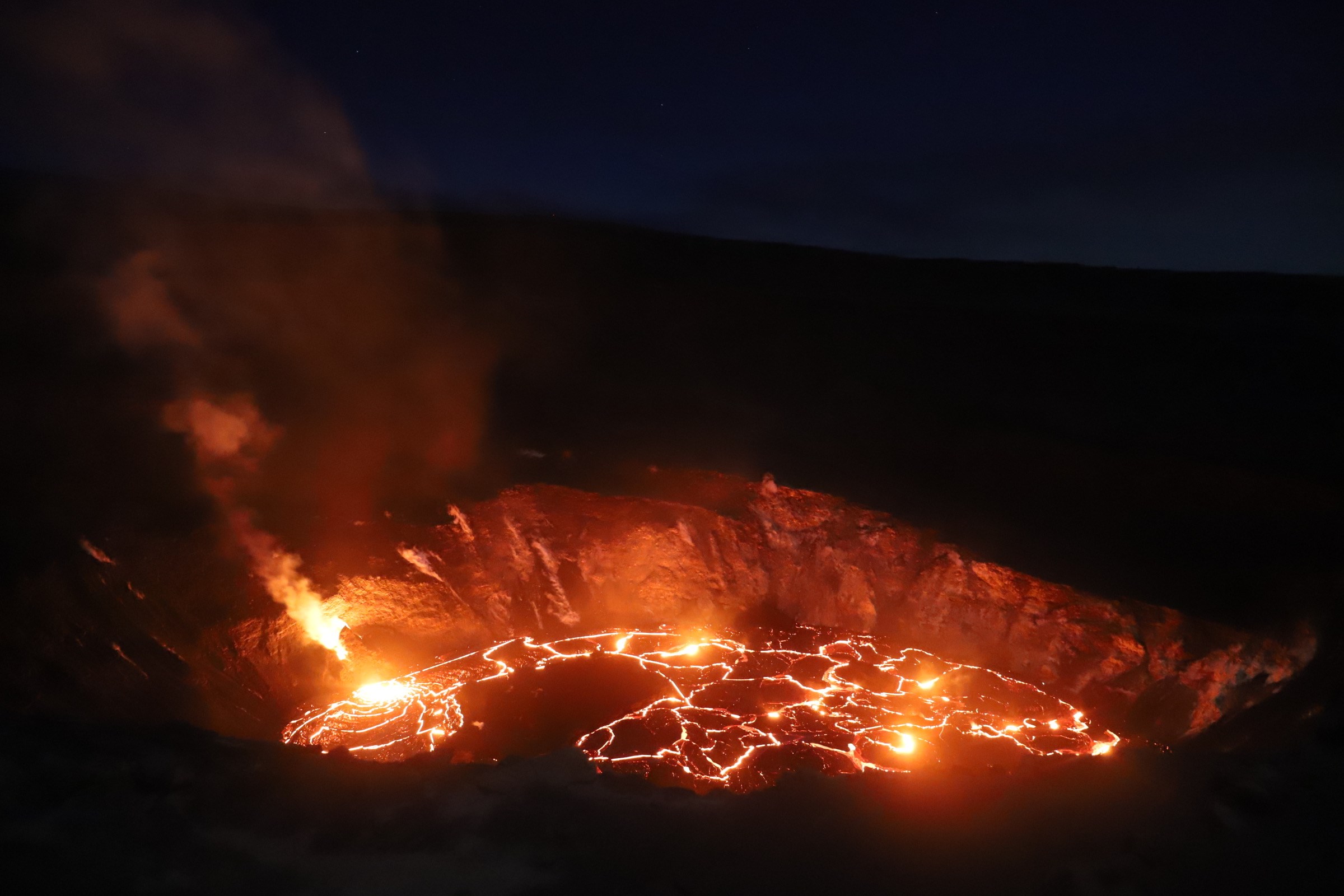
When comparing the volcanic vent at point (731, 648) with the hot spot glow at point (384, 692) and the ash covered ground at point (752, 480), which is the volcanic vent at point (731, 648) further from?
the ash covered ground at point (752, 480)

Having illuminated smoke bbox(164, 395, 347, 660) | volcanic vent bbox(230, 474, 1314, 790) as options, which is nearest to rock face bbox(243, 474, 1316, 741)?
volcanic vent bbox(230, 474, 1314, 790)

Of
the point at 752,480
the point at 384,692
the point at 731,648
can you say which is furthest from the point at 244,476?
the point at 731,648

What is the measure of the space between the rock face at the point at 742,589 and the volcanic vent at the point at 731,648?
2 centimetres

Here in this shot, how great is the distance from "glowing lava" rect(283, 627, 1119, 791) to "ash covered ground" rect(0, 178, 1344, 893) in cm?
136

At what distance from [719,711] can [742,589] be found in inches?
87.2

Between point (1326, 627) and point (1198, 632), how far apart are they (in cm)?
108

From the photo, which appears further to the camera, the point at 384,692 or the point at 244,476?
the point at 244,476

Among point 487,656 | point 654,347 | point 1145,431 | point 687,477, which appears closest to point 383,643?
point 487,656

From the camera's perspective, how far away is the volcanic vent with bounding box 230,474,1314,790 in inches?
273

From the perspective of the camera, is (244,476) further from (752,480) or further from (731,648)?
(731,648)

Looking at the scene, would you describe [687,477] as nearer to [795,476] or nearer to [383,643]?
[795,476]

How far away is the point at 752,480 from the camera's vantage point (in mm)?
9070

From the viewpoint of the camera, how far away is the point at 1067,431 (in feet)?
32.6

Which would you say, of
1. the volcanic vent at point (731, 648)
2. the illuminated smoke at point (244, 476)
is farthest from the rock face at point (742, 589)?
the illuminated smoke at point (244, 476)
